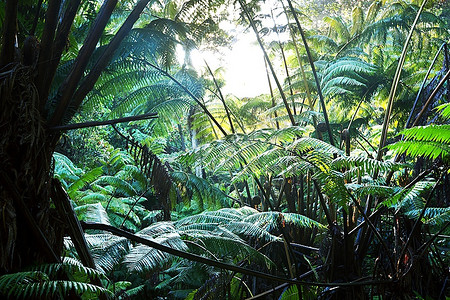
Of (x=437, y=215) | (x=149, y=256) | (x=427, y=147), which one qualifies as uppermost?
(x=427, y=147)

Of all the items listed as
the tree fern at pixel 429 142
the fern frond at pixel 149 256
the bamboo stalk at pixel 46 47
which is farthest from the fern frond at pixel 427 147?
the bamboo stalk at pixel 46 47

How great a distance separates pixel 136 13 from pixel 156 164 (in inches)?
19.9

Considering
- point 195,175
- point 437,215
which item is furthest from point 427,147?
point 195,175

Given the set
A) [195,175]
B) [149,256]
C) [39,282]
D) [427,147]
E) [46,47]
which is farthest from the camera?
[195,175]

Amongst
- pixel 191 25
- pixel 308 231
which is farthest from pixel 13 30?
pixel 308 231

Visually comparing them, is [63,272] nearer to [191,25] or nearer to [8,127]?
[8,127]

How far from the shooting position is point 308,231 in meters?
2.70

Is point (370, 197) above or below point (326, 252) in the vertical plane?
above

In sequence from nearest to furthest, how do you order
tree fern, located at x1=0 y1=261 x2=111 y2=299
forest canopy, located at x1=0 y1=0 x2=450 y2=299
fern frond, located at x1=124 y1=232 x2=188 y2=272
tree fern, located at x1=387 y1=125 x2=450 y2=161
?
tree fern, located at x1=0 y1=261 x2=111 y2=299 → forest canopy, located at x1=0 y1=0 x2=450 y2=299 → fern frond, located at x1=124 y1=232 x2=188 y2=272 → tree fern, located at x1=387 y1=125 x2=450 y2=161

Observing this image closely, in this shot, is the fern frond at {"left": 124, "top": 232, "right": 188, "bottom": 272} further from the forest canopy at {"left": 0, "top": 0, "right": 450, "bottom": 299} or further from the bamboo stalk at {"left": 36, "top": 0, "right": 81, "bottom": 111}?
the bamboo stalk at {"left": 36, "top": 0, "right": 81, "bottom": 111}

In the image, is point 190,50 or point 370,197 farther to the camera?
point 190,50

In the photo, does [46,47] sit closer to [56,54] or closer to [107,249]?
[56,54]

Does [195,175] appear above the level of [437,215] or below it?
above

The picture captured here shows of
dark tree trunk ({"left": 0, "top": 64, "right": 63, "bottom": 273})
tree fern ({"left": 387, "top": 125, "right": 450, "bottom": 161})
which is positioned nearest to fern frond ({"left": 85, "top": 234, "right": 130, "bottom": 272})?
dark tree trunk ({"left": 0, "top": 64, "right": 63, "bottom": 273})
